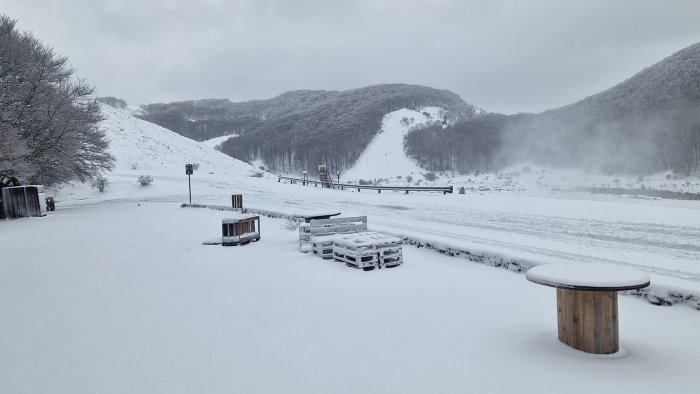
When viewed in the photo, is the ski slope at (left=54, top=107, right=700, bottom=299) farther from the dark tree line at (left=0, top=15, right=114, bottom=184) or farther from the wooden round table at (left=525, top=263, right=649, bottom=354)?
the dark tree line at (left=0, top=15, right=114, bottom=184)

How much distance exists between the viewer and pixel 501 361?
15.3 feet

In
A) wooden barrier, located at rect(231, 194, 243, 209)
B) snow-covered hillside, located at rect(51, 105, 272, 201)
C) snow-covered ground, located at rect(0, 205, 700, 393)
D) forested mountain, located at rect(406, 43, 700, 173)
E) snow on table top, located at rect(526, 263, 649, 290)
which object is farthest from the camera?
forested mountain, located at rect(406, 43, 700, 173)

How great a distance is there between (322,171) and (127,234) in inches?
1529

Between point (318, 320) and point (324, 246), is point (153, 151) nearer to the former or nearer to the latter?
point (324, 246)

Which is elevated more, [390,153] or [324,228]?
[390,153]

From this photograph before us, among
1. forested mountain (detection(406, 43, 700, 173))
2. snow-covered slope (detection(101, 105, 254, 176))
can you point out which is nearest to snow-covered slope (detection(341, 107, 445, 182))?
forested mountain (detection(406, 43, 700, 173))

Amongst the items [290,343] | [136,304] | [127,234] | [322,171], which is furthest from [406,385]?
[322,171]

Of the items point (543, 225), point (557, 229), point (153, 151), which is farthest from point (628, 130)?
point (153, 151)

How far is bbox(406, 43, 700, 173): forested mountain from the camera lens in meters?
55.1

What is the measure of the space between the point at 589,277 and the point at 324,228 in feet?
24.9

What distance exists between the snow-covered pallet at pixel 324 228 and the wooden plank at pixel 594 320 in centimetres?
717

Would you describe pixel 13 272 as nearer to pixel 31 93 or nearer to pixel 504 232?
pixel 504 232

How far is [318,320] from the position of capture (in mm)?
6102

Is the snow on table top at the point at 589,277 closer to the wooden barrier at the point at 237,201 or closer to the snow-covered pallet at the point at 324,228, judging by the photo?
the snow-covered pallet at the point at 324,228
